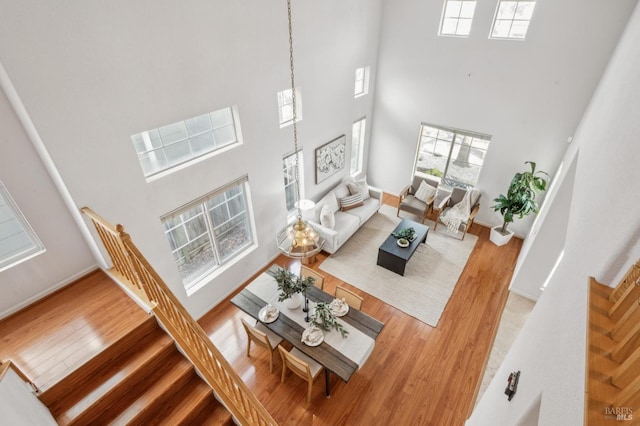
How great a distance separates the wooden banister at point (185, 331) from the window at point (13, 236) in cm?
57

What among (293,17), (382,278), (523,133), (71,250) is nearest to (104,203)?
(71,250)

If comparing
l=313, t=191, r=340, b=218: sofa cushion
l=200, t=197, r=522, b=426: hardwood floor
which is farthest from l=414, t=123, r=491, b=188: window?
l=200, t=197, r=522, b=426: hardwood floor

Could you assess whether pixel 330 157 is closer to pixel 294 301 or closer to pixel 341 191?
pixel 341 191

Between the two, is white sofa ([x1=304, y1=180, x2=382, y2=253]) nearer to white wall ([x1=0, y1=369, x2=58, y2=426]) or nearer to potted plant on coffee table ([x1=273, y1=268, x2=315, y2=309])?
potted plant on coffee table ([x1=273, y1=268, x2=315, y2=309])

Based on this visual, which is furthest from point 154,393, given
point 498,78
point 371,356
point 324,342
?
point 498,78

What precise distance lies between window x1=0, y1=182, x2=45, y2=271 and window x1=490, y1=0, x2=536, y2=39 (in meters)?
7.53

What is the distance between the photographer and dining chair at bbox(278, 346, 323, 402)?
387 centimetres

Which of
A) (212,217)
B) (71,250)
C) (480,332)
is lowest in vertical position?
(480,332)

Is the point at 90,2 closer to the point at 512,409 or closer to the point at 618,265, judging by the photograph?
the point at 618,265

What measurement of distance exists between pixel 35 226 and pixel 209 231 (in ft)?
6.79

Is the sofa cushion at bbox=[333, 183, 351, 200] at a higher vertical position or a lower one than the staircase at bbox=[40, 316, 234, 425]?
lower

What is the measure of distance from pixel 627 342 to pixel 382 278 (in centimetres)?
516

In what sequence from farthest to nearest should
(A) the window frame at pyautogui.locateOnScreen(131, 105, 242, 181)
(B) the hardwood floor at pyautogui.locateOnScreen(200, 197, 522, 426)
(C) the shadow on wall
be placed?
(B) the hardwood floor at pyautogui.locateOnScreen(200, 197, 522, 426) → (A) the window frame at pyautogui.locateOnScreen(131, 105, 242, 181) → (C) the shadow on wall

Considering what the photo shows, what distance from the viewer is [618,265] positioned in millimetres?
1332
